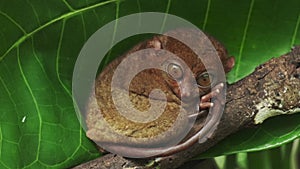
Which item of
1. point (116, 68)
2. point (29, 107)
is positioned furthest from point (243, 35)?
point (29, 107)

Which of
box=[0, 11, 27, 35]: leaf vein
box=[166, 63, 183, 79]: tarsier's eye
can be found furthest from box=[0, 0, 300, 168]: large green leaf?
box=[166, 63, 183, 79]: tarsier's eye

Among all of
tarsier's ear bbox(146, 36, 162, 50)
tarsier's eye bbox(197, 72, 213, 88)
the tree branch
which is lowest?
the tree branch

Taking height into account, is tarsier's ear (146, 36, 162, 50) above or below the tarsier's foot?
above

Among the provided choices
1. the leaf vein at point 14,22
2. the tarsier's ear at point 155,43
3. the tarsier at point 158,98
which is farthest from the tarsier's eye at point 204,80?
the leaf vein at point 14,22

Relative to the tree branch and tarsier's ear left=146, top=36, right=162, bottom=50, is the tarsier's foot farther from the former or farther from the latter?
tarsier's ear left=146, top=36, right=162, bottom=50

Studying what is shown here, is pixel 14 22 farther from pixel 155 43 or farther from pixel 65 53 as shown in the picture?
pixel 155 43

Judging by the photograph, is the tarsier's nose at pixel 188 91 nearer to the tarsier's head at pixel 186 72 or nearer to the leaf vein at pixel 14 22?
the tarsier's head at pixel 186 72

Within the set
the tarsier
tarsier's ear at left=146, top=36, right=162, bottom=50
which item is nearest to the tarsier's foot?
the tarsier

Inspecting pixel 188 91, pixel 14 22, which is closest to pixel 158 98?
pixel 188 91
